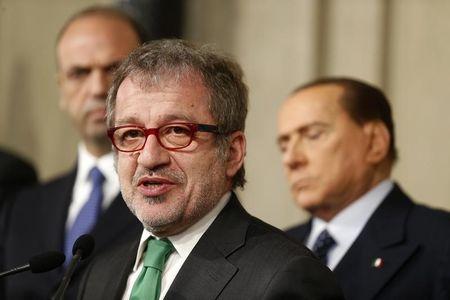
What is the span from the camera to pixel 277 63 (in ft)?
18.8

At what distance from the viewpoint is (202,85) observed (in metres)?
2.91

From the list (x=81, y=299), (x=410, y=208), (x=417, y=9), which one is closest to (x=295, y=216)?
(x=417, y=9)

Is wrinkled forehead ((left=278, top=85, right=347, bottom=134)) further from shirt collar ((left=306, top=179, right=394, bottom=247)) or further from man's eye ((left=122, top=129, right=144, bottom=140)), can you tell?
man's eye ((left=122, top=129, right=144, bottom=140))

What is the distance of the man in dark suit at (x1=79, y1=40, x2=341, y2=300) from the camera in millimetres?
2805

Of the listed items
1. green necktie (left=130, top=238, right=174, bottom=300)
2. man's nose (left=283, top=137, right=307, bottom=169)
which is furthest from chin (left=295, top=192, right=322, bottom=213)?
green necktie (left=130, top=238, right=174, bottom=300)

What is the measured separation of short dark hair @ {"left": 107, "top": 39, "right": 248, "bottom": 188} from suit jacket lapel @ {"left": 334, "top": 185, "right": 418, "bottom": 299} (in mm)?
878

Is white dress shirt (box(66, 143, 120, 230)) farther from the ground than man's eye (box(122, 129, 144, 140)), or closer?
closer

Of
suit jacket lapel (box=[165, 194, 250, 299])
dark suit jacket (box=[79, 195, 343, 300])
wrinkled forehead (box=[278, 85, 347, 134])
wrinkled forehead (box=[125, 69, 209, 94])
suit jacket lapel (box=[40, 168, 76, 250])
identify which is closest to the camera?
dark suit jacket (box=[79, 195, 343, 300])

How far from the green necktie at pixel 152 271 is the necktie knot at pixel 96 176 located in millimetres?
1064

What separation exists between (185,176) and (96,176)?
48.2 inches

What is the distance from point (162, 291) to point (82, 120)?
144cm

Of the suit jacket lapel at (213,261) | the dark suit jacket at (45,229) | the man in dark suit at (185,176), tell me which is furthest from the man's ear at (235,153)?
the dark suit jacket at (45,229)

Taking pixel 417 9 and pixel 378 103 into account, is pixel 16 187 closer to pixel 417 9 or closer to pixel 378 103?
pixel 378 103

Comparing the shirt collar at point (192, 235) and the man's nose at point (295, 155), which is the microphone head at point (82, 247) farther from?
the man's nose at point (295, 155)
